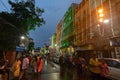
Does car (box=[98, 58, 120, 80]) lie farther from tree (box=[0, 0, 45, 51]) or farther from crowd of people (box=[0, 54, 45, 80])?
tree (box=[0, 0, 45, 51])

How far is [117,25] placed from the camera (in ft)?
76.3

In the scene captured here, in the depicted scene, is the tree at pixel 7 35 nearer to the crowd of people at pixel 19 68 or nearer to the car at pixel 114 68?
the crowd of people at pixel 19 68

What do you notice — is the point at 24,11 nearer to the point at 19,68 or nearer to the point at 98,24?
the point at 98,24

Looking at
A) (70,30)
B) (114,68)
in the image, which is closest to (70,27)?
(70,30)

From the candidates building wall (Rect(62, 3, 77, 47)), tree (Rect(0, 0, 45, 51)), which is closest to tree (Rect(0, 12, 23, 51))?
tree (Rect(0, 0, 45, 51))

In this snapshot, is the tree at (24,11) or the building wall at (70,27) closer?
the tree at (24,11)

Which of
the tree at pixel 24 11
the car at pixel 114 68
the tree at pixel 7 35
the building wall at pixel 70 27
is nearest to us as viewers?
the car at pixel 114 68

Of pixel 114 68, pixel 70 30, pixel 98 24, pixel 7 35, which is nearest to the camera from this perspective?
pixel 114 68

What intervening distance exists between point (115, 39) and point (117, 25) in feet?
5.49

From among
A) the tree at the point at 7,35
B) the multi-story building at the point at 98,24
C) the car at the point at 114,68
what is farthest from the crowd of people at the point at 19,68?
the multi-story building at the point at 98,24

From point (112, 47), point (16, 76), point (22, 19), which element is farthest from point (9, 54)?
point (16, 76)

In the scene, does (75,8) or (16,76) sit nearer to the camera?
(16,76)

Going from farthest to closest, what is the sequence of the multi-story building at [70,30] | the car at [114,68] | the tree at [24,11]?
the multi-story building at [70,30] → the tree at [24,11] → the car at [114,68]

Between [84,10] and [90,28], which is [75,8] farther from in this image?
[90,28]
